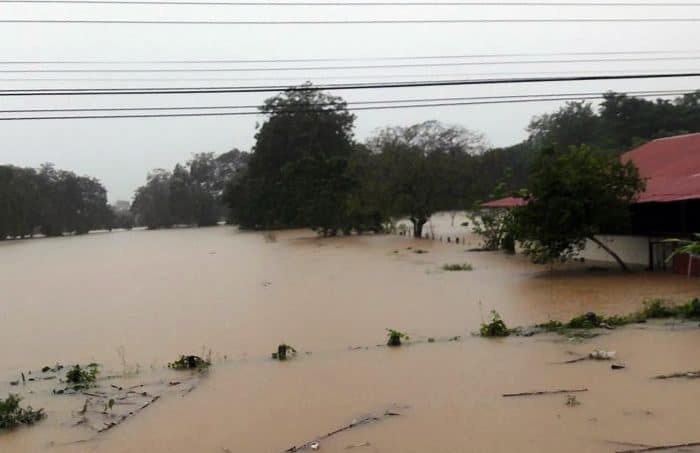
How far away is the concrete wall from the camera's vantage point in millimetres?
18364

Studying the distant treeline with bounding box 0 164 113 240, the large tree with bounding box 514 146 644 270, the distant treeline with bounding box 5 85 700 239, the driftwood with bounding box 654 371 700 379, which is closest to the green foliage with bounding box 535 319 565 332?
the driftwood with bounding box 654 371 700 379

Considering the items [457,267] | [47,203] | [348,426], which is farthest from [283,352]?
[47,203]

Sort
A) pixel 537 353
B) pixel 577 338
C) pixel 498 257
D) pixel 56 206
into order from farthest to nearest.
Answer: pixel 56 206 → pixel 498 257 → pixel 577 338 → pixel 537 353

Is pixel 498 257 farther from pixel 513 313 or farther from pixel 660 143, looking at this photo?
pixel 513 313

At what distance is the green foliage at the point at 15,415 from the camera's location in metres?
6.75

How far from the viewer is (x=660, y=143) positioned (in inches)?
899

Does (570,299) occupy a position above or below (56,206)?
below

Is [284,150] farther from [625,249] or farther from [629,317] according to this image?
[629,317]

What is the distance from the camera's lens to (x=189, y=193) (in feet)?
276

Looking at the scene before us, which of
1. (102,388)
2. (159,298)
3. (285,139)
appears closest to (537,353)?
(102,388)

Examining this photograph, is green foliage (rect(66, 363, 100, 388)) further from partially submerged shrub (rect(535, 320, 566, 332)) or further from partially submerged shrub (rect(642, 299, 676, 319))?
partially submerged shrub (rect(642, 299, 676, 319))

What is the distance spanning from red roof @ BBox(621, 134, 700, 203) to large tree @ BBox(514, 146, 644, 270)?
0.69 metres

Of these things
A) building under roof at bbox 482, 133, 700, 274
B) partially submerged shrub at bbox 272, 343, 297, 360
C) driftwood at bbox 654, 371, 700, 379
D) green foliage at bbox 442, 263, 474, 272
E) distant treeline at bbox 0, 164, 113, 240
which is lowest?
driftwood at bbox 654, 371, 700, 379

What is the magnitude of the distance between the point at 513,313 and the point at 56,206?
67038 mm
